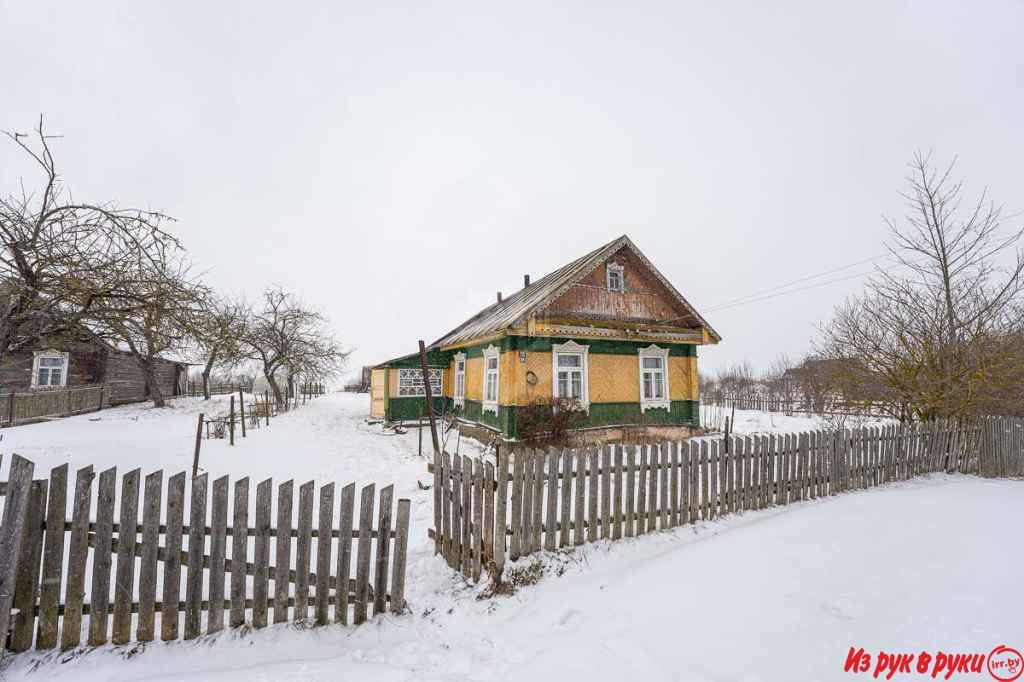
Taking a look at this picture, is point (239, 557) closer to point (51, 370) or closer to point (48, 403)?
→ point (48, 403)

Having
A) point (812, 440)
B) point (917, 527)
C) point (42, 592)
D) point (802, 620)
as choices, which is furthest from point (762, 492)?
point (42, 592)

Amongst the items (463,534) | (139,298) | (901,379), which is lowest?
(463,534)

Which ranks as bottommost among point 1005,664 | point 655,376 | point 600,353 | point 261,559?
point 1005,664

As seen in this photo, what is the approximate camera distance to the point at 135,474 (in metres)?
3.13

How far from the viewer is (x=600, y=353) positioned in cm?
1248

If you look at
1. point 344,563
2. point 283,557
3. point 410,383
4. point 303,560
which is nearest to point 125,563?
point 283,557

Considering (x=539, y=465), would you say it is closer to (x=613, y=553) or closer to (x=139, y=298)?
(x=613, y=553)

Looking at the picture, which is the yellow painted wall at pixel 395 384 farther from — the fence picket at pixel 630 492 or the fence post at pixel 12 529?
the fence post at pixel 12 529

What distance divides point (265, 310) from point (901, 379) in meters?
31.1

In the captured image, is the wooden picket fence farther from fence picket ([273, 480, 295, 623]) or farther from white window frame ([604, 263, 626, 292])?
white window frame ([604, 263, 626, 292])

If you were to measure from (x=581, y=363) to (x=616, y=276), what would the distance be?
3276mm

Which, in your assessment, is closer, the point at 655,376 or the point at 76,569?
the point at 76,569

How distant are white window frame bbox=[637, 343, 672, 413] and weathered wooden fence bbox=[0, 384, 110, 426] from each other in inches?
857

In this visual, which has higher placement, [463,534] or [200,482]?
[200,482]
